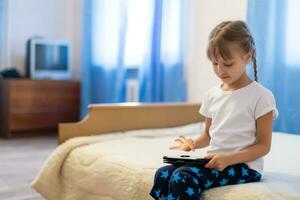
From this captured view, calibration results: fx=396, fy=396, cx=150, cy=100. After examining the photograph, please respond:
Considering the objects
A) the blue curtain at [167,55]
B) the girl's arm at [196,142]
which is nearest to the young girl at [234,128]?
the girl's arm at [196,142]

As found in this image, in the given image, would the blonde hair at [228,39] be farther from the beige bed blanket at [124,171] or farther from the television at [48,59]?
the television at [48,59]

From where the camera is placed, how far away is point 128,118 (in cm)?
209

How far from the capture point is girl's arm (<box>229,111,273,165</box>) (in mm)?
1114

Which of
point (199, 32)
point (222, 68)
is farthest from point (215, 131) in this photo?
point (199, 32)

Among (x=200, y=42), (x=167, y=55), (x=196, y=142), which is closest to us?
(x=196, y=142)

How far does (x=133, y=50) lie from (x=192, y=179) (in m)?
2.90

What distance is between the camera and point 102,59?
161 inches

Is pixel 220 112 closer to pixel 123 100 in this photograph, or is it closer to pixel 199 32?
pixel 199 32

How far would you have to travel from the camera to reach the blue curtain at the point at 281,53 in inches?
91.4

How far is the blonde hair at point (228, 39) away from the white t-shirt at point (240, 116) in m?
0.13

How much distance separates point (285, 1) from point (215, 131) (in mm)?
1456

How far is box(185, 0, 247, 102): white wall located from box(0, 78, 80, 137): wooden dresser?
1.67 metres

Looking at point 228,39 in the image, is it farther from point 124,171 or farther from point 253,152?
point 124,171

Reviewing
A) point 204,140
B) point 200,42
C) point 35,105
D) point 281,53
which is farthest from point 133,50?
point 204,140
